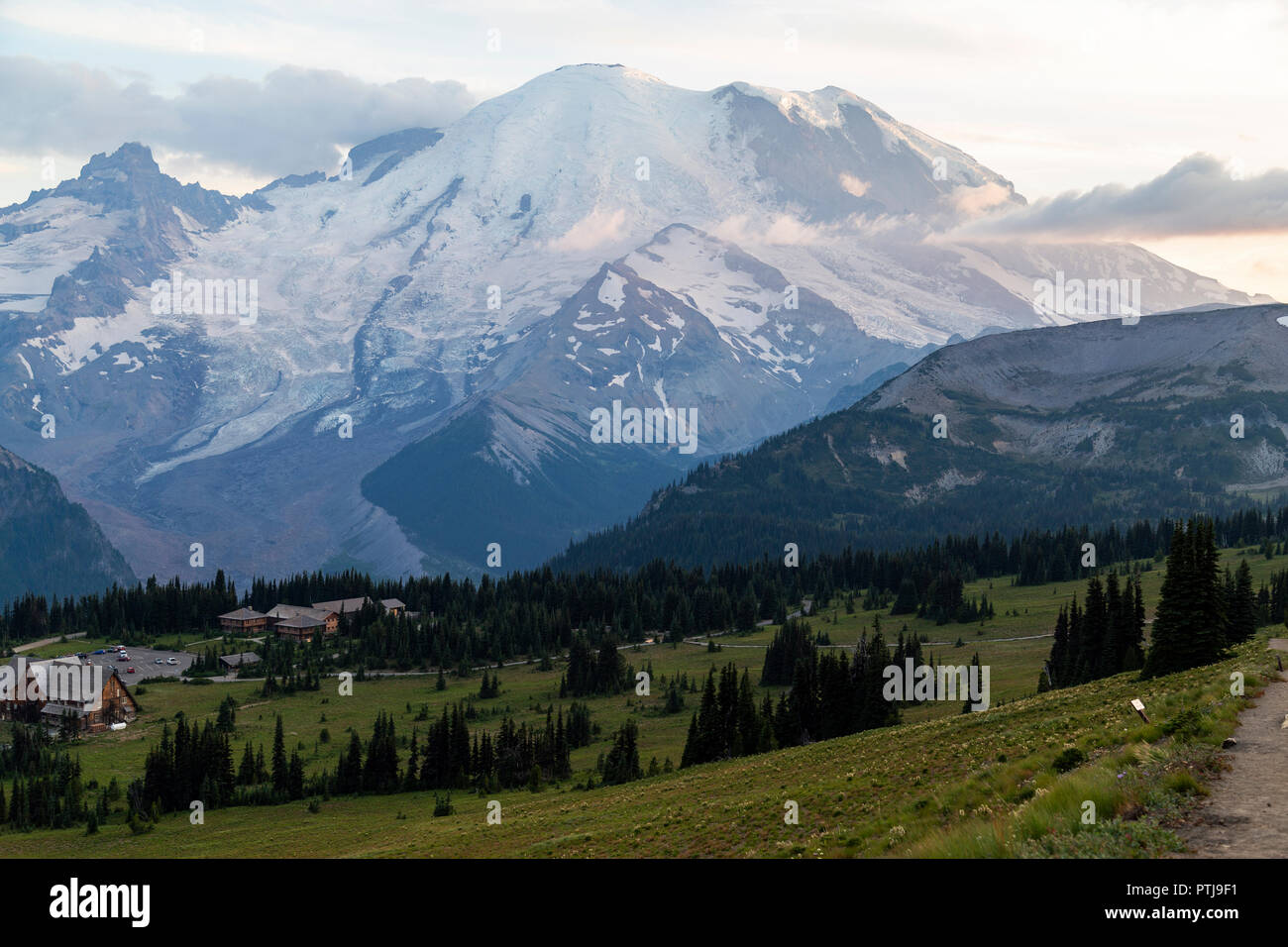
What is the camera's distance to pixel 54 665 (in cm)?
15138

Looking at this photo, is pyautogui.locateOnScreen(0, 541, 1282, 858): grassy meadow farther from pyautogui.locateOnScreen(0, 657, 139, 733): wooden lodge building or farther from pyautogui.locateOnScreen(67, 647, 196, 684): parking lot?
pyautogui.locateOnScreen(67, 647, 196, 684): parking lot

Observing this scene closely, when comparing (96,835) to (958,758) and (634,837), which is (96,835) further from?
(958,758)

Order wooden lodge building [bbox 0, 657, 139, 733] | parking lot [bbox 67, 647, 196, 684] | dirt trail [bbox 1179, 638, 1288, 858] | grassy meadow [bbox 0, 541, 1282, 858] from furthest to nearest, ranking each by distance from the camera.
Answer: parking lot [bbox 67, 647, 196, 684]
wooden lodge building [bbox 0, 657, 139, 733]
grassy meadow [bbox 0, 541, 1282, 858]
dirt trail [bbox 1179, 638, 1288, 858]

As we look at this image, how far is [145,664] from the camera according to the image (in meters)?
187

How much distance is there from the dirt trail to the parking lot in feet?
547

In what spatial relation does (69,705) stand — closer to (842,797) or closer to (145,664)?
(145,664)

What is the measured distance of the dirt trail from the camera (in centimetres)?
2328

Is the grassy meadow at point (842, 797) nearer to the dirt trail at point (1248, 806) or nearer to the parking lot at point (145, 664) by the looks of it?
the dirt trail at point (1248, 806)

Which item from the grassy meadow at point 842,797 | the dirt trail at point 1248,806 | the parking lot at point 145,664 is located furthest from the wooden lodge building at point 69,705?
the dirt trail at point 1248,806

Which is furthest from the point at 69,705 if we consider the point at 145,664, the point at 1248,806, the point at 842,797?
the point at 1248,806

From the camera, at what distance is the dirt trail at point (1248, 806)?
23.3 metres

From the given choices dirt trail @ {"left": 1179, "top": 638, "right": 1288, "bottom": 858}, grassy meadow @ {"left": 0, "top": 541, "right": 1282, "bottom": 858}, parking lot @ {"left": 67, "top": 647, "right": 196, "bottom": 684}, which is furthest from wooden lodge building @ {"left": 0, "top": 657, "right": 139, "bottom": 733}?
dirt trail @ {"left": 1179, "top": 638, "right": 1288, "bottom": 858}

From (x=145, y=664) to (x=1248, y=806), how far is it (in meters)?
187

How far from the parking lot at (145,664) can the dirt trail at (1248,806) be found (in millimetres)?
166680
